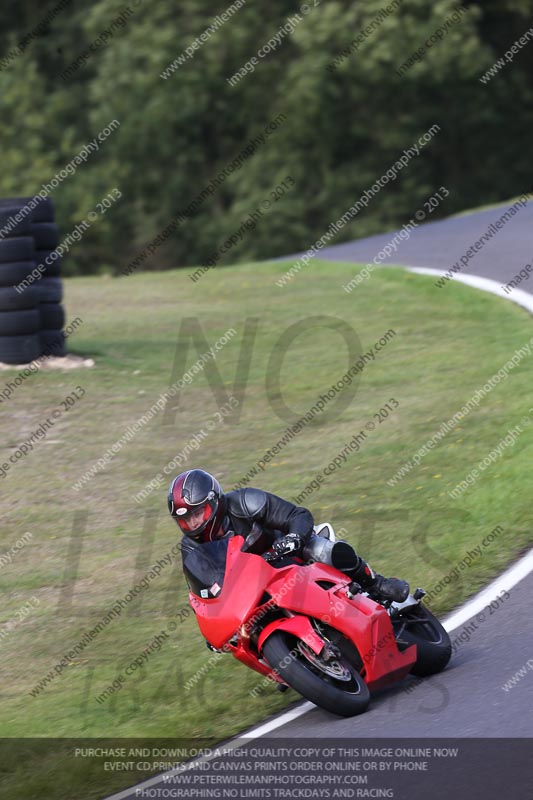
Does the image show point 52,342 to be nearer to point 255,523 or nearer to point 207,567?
point 255,523

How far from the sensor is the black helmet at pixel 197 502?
7.27 meters

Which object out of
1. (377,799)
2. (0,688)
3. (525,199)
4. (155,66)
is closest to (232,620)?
(377,799)

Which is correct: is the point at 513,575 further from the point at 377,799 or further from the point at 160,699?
the point at 377,799

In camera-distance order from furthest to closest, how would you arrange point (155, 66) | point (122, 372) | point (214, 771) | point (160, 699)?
point (155, 66) → point (122, 372) → point (160, 699) → point (214, 771)

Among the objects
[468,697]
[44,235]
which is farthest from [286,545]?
[44,235]

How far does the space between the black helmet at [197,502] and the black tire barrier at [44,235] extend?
8205 millimetres

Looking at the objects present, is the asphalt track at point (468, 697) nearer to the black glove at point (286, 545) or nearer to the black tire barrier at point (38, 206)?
the black glove at point (286, 545)

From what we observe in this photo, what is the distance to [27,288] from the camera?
1467 cm

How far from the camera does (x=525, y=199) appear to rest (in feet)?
77.4

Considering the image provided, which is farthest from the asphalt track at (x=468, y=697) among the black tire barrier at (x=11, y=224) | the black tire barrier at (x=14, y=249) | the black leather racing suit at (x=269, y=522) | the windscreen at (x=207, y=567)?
the black tire barrier at (x=11, y=224)

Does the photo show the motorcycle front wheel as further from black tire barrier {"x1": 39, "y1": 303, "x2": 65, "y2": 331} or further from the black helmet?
black tire barrier {"x1": 39, "y1": 303, "x2": 65, "y2": 331}

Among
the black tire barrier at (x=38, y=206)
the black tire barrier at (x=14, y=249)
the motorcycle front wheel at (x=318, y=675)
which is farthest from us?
the black tire barrier at (x=38, y=206)

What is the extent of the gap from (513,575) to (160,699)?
2.66m

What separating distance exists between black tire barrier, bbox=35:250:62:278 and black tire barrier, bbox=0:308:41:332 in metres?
0.50
